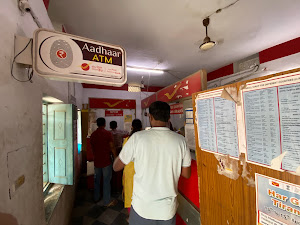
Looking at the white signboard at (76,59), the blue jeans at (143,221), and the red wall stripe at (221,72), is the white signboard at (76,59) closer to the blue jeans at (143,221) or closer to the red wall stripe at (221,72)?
the blue jeans at (143,221)

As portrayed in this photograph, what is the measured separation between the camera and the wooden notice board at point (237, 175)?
0.65m

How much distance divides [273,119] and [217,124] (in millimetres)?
314

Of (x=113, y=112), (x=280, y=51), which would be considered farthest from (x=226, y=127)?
(x=113, y=112)

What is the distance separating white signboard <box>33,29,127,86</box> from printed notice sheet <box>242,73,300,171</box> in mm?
973

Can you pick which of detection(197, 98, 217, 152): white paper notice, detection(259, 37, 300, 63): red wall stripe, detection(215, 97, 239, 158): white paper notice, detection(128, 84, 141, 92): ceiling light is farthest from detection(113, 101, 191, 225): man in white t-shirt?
detection(128, 84, 141, 92): ceiling light

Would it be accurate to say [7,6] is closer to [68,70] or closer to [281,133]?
[68,70]

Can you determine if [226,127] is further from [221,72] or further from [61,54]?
[221,72]

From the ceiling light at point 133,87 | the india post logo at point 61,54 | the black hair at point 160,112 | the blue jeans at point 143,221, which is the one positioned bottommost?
the blue jeans at point 143,221

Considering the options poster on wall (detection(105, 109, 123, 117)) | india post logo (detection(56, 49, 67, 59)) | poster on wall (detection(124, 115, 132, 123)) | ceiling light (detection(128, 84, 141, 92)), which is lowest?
poster on wall (detection(124, 115, 132, 123))

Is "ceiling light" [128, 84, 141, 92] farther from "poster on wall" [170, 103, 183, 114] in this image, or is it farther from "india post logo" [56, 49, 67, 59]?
"india post logo" [56, 49, 67, 59]

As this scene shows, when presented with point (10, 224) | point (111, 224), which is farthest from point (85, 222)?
point (10, 224)

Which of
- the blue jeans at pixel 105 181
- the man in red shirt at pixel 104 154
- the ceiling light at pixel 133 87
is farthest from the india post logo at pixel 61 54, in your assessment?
the ceiling light at pixel 133 87

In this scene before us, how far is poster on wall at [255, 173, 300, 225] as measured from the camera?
1.90 ft

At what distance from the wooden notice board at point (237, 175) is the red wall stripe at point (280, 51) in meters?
3.95
